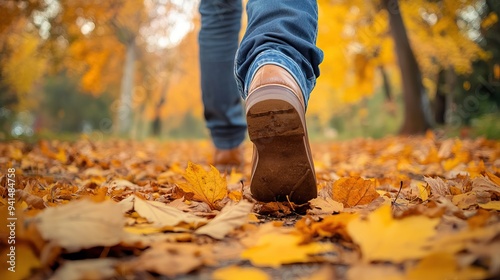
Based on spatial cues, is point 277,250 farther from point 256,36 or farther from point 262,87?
point 256,36

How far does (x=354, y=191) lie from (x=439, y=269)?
549mm

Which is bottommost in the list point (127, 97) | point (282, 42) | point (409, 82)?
point (282, 42)

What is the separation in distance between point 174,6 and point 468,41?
9125mm

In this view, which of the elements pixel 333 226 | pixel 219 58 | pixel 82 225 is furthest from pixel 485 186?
pixel 219 58

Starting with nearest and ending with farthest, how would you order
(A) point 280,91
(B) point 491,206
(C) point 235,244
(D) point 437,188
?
(C) point 235,244, (B) point 491,206, (A) point 280,91, (D) point 437,188

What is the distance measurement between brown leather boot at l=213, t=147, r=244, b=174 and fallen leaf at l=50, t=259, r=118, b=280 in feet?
5.44

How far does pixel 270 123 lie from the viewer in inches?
39.6

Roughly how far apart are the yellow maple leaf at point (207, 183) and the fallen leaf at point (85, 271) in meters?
0.47

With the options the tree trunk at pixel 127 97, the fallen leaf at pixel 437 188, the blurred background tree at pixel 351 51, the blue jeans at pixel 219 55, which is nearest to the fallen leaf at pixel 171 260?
the fallen leaf at pixel 437 188

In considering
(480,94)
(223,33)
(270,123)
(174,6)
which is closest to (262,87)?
(270,123)

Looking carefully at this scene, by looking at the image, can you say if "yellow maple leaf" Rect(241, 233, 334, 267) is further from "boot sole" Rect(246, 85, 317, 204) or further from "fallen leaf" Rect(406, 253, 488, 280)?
"boot sole" Rect(246, 85, 317, 204)

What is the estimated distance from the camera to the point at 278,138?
3.31ft

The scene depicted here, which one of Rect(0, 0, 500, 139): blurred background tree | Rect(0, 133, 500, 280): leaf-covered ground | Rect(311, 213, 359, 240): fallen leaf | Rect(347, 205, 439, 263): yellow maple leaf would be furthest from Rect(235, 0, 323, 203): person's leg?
Rect(0, 0, 500, 139): blurred background tree

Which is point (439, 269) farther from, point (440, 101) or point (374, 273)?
point (440, 101)
